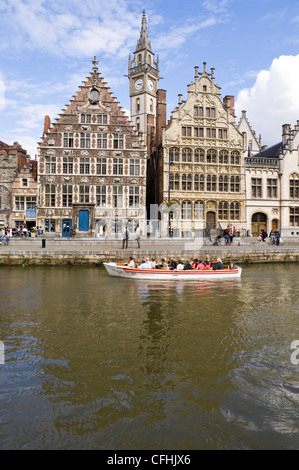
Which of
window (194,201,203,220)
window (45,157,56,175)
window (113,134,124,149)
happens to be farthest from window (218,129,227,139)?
window (45,157,56,175)

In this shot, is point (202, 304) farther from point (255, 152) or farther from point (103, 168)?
point (255, 152)

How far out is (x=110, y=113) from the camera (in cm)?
3662

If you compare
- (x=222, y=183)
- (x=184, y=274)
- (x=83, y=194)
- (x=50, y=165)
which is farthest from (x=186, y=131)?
(x=184, y=274)

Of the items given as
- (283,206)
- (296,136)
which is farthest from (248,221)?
(296,136)

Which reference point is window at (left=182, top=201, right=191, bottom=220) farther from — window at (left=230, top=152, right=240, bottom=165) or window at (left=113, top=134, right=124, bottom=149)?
window at (left=113, top=134, right=124, bottom=149)

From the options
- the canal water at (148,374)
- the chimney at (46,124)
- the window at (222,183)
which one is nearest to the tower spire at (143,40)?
the chimney at (46,124)

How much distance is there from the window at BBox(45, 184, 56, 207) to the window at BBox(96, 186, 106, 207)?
476cm

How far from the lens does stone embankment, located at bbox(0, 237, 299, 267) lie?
74.8 feet

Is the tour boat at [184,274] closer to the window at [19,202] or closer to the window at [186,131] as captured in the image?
the window at [186,131]

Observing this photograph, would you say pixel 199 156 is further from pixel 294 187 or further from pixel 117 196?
pixel 294 187

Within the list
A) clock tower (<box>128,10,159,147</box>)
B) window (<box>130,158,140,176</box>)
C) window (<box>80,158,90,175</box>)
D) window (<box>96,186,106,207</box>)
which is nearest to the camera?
window (<box>80,158,90,175</box>)

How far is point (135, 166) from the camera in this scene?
1451 inches

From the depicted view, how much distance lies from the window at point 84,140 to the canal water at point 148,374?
2616 centimetres

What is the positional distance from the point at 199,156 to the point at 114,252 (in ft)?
63.1
